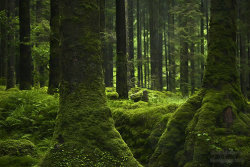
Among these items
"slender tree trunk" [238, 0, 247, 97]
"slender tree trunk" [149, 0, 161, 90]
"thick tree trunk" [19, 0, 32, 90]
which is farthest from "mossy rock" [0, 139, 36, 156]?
"slender tree trunk" [149, 0, 161, 90]

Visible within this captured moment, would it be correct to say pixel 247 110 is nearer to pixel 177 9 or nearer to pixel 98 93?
pixel 98 93

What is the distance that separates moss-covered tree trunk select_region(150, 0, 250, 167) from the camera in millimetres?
5195

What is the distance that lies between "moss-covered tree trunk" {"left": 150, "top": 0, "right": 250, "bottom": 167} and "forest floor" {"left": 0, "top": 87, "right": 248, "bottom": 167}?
71 cm

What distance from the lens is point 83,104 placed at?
16.7 ft

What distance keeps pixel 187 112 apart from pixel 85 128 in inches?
109

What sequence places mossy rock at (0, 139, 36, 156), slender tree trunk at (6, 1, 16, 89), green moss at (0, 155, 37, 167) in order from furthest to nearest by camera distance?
slender tree trunk at (6, 1, 16, 89)
mossy rock at (0, 139, 36, 156)
green moss at (0, 155, 37, 167)

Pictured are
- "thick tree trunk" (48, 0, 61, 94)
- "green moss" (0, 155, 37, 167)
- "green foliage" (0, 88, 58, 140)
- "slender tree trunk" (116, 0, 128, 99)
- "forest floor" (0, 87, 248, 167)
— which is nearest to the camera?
"green moss" (0, 155, 37, 167)

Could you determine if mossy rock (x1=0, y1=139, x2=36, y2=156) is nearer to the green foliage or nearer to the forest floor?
the forest floor

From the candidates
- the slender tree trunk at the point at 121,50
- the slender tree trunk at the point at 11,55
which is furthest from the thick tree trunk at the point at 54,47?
the slender tree trunk at the point at 11,55

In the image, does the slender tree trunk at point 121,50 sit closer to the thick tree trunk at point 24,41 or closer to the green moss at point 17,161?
the thick tree trunk at point 24,41

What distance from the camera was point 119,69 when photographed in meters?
12.2

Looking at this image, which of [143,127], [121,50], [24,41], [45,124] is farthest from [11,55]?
[143,127]

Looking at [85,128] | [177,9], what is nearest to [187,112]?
[85,128]

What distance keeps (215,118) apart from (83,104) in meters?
3.05
